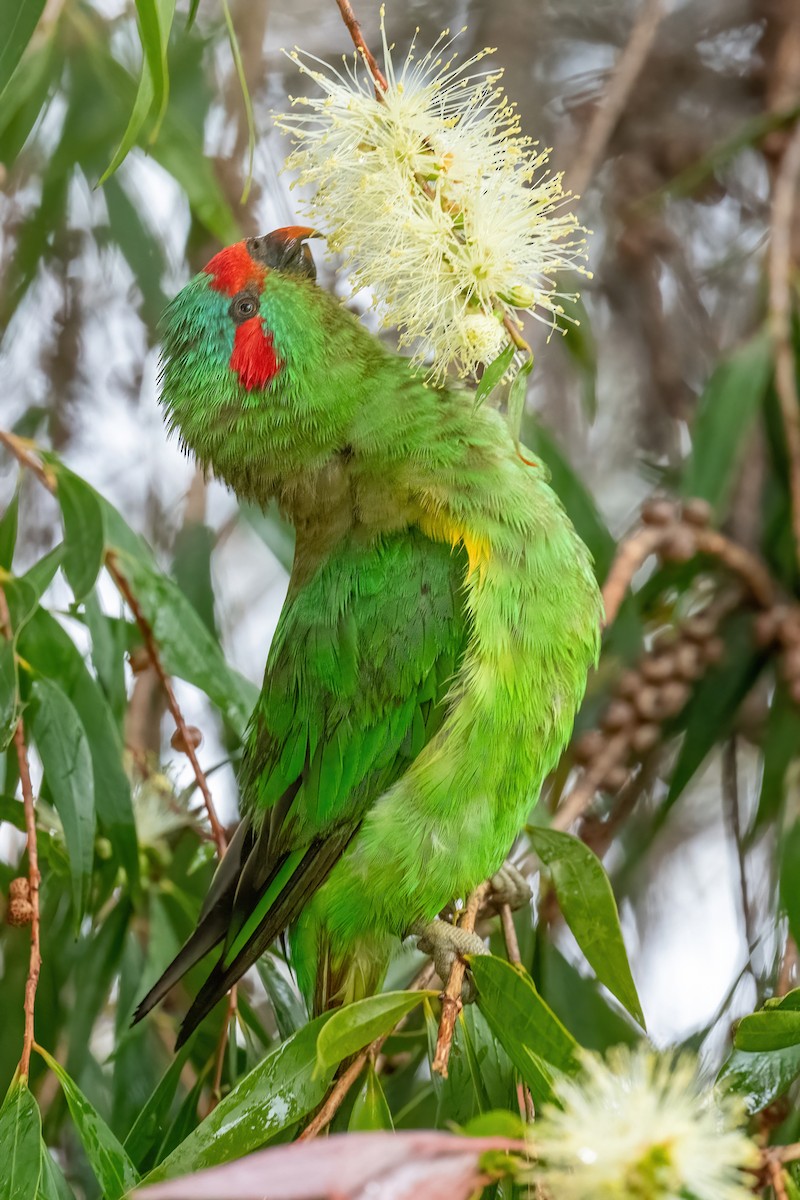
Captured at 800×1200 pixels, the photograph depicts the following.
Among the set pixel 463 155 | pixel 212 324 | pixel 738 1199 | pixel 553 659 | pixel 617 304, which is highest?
pixel 617 304

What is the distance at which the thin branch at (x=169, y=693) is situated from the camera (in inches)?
72.9

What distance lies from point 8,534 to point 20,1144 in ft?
3.18

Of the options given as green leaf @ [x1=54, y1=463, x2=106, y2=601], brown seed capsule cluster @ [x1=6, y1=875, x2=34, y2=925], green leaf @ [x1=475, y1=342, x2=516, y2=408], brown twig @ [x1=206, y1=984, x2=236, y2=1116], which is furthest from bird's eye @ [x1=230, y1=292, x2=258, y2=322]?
brown twig @ [x1=206, y1=984, x2=236, y2=1116]

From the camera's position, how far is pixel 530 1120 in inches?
53.4

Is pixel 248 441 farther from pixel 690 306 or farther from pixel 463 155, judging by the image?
pixel 690 306

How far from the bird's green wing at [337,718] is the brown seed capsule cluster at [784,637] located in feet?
3.00

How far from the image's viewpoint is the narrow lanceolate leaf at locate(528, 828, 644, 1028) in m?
1.48

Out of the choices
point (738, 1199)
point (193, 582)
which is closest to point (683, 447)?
point (193, 582)

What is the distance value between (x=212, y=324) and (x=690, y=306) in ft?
5.61

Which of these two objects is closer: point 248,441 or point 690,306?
point 248,441

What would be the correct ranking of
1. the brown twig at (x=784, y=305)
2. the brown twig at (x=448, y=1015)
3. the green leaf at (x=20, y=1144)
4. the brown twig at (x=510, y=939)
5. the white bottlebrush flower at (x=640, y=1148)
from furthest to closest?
the brown twig at (x=784, y=305) → the brown twig at (x=510, y=939) → the green leaf at (x=20, y=1144) → the brown twig at (x=448, y=1015) → the white bottlebrush flower at (x=640, y=1148)

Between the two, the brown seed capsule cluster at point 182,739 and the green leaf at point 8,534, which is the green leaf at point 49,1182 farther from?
the green leaf at point 8,534

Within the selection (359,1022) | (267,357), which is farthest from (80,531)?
(359,1022)

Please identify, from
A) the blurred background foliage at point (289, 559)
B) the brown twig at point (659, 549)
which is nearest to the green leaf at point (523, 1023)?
the blurred background foliage at point (289, 559)
